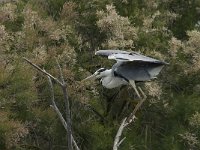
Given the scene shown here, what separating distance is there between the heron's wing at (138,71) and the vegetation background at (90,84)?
2314 millimetres

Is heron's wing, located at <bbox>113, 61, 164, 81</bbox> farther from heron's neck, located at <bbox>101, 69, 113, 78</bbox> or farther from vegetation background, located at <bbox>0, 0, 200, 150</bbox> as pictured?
vegetation background, located at <bbox>0, 0, 200, 150</bbox>

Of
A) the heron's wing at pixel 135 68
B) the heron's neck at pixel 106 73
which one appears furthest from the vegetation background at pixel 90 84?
the heron's wing at pixel 135 68

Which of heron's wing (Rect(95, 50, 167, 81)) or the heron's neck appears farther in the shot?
the heron's neck

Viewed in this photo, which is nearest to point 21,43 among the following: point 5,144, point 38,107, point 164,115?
point 38,107

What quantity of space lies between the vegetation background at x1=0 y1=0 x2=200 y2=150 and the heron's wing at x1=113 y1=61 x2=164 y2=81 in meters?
2.31

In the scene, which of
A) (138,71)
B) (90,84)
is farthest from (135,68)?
(90,84)

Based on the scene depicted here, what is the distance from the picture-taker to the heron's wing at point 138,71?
16.9ft

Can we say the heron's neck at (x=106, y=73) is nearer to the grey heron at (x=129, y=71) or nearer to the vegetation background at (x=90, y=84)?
the grey heron at (x=129, y=71)

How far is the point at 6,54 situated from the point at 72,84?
1095mm

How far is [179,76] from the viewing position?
8922mm

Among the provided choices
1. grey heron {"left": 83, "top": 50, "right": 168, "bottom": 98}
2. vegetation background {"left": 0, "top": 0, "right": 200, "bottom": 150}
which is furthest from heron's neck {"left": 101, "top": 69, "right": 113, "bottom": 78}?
vegetation background {"left": 0, "top": 0, "right": 200, "bottom": 150}

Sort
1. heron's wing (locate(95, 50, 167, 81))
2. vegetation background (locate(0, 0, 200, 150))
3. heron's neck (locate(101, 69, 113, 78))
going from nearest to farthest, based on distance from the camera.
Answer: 1. heron's wing (locate(95, 50, 167, 81))
2. heron's neck (locate(101, 69, 113, 78))
3. vegetation background (locate(0, 0, 200, 150))

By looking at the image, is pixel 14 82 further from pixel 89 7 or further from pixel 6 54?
pixel 89 7

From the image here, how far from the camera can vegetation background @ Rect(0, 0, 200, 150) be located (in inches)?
305
